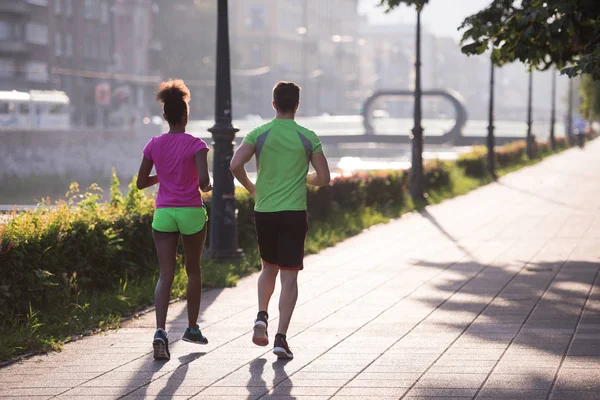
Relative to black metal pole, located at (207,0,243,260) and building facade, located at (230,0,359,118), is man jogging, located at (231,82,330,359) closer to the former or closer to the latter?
black metal pole, located at (207,0,243,260)

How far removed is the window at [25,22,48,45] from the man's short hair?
203ft

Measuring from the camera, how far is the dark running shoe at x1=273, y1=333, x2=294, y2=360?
638cm

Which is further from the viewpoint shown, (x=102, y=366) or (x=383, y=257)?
(x=383, y=257)

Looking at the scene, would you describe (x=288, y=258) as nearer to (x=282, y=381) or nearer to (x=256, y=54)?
(x=282, y=381)

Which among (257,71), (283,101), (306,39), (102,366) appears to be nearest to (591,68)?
(283,101)

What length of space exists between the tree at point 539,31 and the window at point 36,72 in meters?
57.3

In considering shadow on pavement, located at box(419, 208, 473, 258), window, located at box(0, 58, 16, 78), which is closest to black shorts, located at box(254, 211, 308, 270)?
shadow on pavement, located at box(419, 208, 473, 258)

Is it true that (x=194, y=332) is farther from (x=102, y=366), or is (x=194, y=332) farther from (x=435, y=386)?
(x=435, y=386)

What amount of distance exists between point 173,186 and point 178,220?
203 millimetres

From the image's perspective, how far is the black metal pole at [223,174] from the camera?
→ 11000 mm

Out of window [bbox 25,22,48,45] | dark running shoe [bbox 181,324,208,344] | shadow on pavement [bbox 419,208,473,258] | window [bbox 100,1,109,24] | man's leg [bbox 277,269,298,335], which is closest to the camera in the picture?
man's leg [bbox 277,269,298,335]

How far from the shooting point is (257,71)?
5103 inches

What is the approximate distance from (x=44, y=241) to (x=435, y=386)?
337 cm

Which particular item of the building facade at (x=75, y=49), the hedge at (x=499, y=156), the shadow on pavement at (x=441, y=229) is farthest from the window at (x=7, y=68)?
the shadow on pavement at (x=441, y=229)
